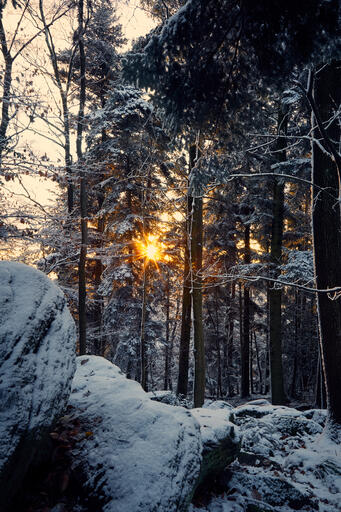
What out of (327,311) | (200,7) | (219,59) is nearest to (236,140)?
(219,59)

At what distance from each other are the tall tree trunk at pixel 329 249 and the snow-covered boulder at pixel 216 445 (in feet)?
7.10

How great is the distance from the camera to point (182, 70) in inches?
142

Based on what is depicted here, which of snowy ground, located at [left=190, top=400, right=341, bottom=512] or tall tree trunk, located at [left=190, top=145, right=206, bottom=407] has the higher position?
tall tree trunk, located at [left=190, top=145, right=206, bottom=407]

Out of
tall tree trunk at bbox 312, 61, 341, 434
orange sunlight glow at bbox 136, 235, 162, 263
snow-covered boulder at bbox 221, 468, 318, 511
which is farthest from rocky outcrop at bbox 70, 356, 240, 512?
orange sunlight glow at bbox 136, 235, 162, 263

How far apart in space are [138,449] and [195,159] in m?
4.13

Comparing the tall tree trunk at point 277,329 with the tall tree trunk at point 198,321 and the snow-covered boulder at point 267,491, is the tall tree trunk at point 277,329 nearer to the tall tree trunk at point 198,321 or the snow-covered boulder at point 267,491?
the tall tree trunk at point 198,321

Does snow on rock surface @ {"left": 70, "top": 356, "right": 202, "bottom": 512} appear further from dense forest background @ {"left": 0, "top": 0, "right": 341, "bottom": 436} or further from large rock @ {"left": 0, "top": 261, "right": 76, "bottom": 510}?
dense forest background @ {"left": 0, "top": 0, "right": 341, "bottom": 436}

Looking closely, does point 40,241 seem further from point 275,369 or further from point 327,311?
point 275,369

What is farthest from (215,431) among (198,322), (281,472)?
(198,322)

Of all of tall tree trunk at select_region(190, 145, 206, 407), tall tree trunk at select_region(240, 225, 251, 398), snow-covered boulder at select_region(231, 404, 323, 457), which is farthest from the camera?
tall tree trunk at select_region(240, 225, 251, 398)

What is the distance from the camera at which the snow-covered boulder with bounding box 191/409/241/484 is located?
342cm

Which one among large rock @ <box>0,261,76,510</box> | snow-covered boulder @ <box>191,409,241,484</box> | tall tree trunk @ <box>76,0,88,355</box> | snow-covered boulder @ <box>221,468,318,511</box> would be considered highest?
tall tree trunk @ <box>76,0,88,355</box>

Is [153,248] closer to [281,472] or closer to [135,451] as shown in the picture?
[281,472]

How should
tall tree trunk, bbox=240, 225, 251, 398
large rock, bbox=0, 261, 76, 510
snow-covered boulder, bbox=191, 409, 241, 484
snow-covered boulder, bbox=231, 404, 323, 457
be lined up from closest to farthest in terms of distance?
large rock, bbox=0, 261, 76, 510 → snow-covered boulder, bbox=191, 409, 241, 484 → snow-covered boulder, bbox=231, 404, 323, 457 → tall tree trunk, bbox=240, 225, 251, 398
